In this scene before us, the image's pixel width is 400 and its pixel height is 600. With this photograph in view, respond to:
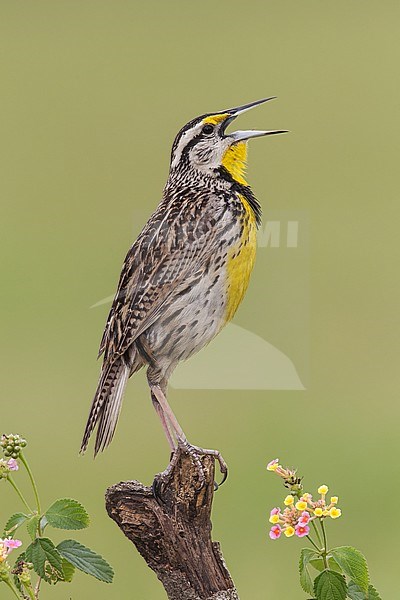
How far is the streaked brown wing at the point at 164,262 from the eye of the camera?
4.94 feet

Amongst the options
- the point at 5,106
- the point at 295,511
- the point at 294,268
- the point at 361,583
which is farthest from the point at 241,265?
the point at 5,106

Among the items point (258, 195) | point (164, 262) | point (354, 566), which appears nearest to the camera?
point (354, 566)

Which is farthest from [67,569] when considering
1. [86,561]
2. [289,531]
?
[289,531]

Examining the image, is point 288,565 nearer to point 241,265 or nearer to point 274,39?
point 241,265

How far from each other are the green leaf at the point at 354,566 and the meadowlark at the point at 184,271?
22 cm

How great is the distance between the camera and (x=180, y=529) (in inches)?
58.1

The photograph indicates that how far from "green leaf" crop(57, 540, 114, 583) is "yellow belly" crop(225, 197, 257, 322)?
409 millimetres

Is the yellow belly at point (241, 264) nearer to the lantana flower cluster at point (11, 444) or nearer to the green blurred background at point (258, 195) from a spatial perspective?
the green blurred background at point (258, 195)

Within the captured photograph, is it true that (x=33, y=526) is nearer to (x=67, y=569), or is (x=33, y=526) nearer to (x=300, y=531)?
(x=67, y=569)

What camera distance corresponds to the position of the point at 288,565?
1854 mm

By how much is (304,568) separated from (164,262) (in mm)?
483

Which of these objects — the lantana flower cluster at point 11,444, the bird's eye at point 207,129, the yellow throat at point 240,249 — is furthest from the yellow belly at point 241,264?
the lantana flower cluster at point 11,444

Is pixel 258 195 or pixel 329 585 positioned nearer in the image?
pixel 329 585

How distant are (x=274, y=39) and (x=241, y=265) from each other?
0.51 metres
